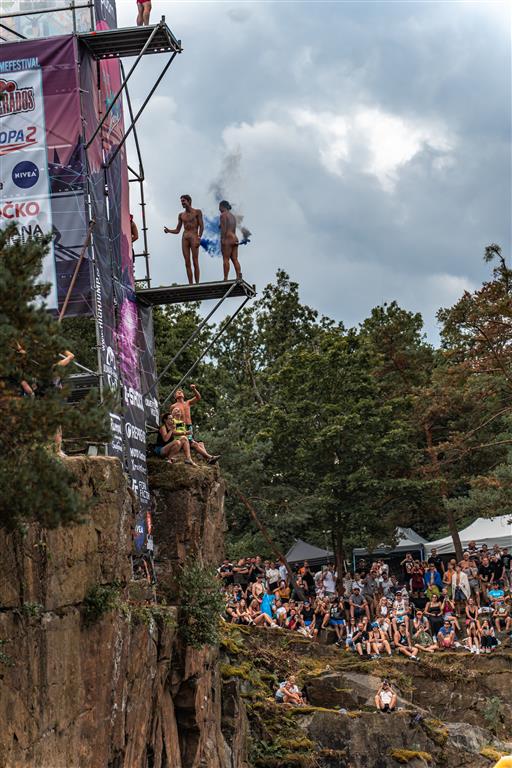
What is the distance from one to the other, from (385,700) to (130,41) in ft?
55.5

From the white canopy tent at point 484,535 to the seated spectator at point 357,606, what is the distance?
27.0 ft

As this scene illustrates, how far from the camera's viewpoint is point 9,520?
14312 millimetres

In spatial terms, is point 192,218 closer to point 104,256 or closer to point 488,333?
point 104,256

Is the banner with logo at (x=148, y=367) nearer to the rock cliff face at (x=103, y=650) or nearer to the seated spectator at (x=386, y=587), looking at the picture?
the rock cliff face at (x=103, y=650)

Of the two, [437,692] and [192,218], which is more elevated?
[192,218]

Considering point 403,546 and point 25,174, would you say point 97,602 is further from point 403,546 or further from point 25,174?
point 403,546

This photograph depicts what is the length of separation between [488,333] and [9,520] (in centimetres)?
2835

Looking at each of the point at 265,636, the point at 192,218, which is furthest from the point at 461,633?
the point at 192,218

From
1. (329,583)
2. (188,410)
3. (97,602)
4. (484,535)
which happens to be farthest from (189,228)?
(484,535)

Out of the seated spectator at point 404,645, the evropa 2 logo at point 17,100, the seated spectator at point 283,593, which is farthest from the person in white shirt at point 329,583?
the evropa 2 logo at point 17,100

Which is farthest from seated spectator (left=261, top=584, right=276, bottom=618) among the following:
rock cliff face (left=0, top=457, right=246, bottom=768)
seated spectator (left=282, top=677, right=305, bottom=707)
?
rock cliff face (left=0, top=457, right=246, bottom=768)

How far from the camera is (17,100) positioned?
22.9m

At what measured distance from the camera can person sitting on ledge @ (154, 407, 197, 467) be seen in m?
25.6

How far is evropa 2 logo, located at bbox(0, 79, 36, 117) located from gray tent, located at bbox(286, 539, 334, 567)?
24930 mm
